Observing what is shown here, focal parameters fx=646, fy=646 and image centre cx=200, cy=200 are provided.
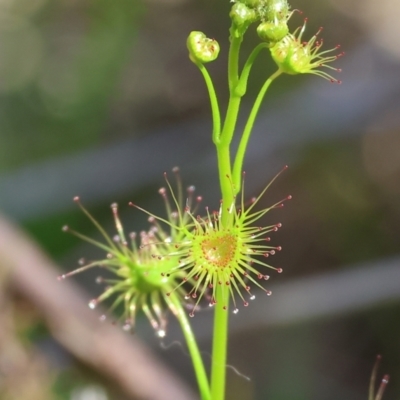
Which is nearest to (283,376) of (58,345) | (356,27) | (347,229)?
(347,229)

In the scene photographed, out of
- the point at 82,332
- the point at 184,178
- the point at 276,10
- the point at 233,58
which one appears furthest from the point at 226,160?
the point at 184,178

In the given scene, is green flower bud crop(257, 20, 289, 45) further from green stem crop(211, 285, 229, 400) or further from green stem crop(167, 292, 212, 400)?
green stem crop(167, 292, 212, 400)

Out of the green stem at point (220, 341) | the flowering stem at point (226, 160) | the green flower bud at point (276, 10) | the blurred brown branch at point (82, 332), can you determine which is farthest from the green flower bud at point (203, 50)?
the blurred brown branch at point (82, 332)

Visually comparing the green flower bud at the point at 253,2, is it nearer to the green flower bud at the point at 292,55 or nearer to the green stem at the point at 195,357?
the green flower bud at the point at 292,55

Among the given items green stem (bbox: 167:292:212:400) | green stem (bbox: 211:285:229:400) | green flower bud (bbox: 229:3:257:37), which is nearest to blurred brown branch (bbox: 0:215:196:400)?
green stem (bbox: 167:292:212:400)

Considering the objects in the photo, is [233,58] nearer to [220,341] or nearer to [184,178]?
[220,341]

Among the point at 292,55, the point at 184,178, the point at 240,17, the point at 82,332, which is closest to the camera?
the point at 240,17

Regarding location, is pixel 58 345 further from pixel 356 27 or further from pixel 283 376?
pixel 356 27
